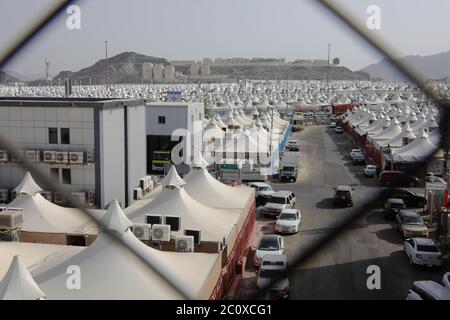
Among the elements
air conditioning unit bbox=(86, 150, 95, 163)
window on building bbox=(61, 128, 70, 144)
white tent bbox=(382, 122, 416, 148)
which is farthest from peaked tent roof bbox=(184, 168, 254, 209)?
white tent bbox=(382, 122, 416, 148)

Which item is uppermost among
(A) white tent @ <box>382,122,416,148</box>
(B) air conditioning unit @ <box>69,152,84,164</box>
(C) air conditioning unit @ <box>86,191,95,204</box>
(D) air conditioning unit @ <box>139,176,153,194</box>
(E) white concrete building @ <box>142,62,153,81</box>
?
(E) white concrete building @ <box>142,62,153,81</box>

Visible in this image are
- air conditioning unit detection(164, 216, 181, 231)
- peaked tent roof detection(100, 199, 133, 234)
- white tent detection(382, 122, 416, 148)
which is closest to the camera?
peaked tent roof detection(100, 199, 133, 234)

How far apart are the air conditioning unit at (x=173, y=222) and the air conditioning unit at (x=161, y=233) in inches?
20.4

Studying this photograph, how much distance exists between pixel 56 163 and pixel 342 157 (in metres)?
8.79

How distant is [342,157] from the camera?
44.3 ft

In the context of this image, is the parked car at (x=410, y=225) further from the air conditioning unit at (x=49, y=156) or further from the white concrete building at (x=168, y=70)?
the air conditioning unit at (x=49, y=156)

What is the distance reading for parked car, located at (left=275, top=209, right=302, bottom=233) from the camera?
671cm

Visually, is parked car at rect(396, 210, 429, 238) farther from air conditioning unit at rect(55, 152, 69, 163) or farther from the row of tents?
air conditioning unit at rect(55, 152, 69, 163)

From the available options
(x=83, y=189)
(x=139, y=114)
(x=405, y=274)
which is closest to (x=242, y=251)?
(x=405, y=274)

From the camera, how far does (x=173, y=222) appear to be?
4824mm

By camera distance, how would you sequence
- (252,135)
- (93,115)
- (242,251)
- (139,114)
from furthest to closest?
(252,135)
(139,114)
(93,115)
(242,251)

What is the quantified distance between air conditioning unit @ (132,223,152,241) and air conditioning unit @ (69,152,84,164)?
89.4 inches

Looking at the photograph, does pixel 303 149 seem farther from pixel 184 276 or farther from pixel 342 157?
pixel 184 276

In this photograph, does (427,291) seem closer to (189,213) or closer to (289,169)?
(189,213)
